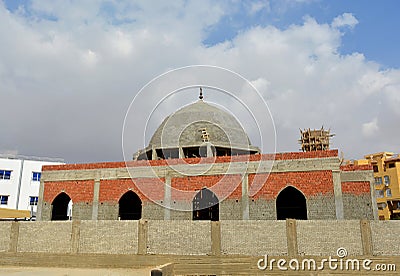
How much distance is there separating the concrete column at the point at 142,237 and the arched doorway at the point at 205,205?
553cm

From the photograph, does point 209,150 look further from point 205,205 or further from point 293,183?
→ point 293,183

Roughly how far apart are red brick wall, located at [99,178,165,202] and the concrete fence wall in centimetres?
502

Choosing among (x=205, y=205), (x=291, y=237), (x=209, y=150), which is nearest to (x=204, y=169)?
(x=205, y=205)

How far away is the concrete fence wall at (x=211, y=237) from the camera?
1360cm

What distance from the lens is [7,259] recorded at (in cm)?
1630

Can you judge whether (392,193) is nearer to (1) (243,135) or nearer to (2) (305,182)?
(1) (243,135)

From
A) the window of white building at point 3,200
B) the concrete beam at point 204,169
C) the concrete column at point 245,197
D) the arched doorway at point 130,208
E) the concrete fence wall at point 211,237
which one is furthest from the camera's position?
the window of white building at point 3,200

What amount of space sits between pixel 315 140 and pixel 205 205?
1444 centimetres

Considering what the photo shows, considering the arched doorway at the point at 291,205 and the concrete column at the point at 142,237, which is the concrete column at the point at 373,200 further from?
the concrete column at the point at 142,237

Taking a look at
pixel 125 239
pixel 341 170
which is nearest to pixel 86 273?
pixel 125 239

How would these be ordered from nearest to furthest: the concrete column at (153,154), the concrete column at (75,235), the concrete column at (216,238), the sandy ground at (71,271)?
1. the sandy ground at (71,271)
2. the concrete column at (216,238)
3. the concrete column at (75,235)
4. the concrete column at (153,154)

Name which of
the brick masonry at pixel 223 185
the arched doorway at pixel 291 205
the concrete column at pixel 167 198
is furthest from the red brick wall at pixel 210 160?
the arched doorway at pixel 291 205

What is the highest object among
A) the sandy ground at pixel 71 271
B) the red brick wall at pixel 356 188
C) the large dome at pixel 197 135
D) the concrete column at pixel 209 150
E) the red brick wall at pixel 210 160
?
the large dome at pixel 197 135

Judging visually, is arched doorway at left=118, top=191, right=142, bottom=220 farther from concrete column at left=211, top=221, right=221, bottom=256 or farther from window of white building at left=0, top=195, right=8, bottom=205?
window of white building at left=0, top=195, right=8, bottom=205
